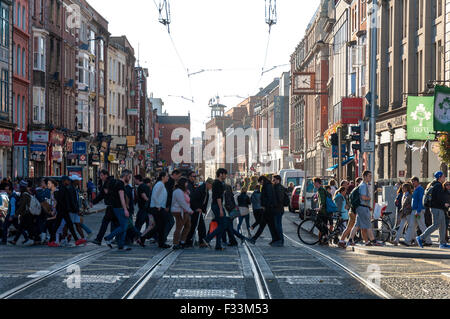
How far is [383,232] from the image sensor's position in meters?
22.7

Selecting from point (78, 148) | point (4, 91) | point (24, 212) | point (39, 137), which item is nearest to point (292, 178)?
point (78, 148)

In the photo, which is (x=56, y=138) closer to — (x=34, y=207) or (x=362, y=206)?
(x=34, y=207)

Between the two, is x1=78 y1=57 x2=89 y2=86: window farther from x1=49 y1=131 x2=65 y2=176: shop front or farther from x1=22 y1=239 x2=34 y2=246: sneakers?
x1=22 y1=239 x2=34 y2=246: sneakers

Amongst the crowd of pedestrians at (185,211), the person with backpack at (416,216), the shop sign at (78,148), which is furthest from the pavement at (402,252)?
the shop sign at (78,148)

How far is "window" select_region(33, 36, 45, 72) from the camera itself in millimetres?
50938

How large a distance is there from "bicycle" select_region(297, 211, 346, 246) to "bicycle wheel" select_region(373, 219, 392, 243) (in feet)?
3.30

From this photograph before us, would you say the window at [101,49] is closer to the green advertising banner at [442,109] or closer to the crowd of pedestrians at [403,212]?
the green advertising banner at [442,109]

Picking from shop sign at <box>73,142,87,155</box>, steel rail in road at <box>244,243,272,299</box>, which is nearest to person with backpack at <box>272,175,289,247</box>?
steel rail in road at <box>244,243,272,299</box>

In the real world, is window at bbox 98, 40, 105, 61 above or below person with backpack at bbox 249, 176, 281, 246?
above

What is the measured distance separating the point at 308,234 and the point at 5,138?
22961mm

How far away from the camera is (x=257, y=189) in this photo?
28.0m

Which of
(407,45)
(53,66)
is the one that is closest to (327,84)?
(53,66)
